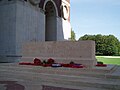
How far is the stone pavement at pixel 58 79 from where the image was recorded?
22.2 feet

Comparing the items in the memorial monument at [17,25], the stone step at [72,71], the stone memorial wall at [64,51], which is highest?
the memorial monument at [17,25]

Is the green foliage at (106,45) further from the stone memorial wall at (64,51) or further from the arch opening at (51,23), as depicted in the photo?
the stone memorial wall at (64,51)

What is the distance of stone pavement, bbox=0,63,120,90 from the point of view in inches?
266

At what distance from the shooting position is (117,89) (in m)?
6.29

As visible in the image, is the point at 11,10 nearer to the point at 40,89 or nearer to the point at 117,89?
the point at 40,89

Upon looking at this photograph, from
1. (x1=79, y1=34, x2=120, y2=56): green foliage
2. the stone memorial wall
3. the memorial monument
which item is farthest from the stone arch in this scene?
(x1=79, y1=34, x2=120, y2=56): green foliage

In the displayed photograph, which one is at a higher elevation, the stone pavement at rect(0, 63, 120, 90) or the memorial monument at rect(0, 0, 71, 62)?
the memorial monument at rect(0, 0, 71, 62)

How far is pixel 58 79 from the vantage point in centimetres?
759

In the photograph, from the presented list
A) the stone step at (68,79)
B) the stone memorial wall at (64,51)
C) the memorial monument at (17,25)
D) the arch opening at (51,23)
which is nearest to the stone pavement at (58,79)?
the stone step at (68,79)

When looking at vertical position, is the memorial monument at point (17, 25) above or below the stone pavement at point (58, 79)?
above

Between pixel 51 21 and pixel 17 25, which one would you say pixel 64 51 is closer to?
pixel 17 25

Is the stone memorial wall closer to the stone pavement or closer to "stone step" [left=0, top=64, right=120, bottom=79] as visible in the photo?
"stone step" [left=0, top=64, right=120, bottom=79]

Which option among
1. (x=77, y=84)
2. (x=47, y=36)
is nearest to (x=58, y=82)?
(x=77, y=84)

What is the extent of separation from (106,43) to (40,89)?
54.8 meters
